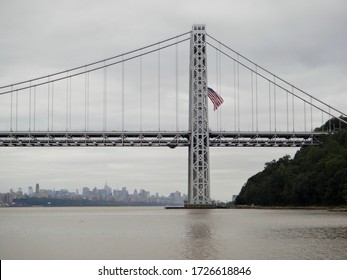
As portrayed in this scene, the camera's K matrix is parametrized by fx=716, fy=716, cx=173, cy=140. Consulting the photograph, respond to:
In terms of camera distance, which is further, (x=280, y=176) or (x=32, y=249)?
(x=280, y=176)

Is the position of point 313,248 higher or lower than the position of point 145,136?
lower

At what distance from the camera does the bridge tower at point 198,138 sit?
88.5m

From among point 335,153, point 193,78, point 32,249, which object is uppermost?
point 193,78

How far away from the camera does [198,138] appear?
3506 inches

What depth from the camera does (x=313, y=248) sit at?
26.8 m

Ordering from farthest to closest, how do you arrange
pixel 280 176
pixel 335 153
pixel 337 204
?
1. pixel 280 176
2. pixel 335 153
3. pixel 337 204

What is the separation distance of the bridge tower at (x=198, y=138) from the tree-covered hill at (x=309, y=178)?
10.4 meters

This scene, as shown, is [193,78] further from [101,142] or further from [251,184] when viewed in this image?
[251,184]

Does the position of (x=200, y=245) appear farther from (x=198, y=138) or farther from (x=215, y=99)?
(x=198, y=138)

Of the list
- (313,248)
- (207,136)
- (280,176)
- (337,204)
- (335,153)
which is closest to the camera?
(313,248)

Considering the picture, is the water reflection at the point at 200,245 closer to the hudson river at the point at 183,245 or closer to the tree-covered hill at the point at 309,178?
the hudson river at the point at 183,245

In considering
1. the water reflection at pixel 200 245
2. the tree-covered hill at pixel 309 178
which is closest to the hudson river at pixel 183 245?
the water reflection at pixel 200 245

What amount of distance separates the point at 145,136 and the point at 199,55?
43.2ft
